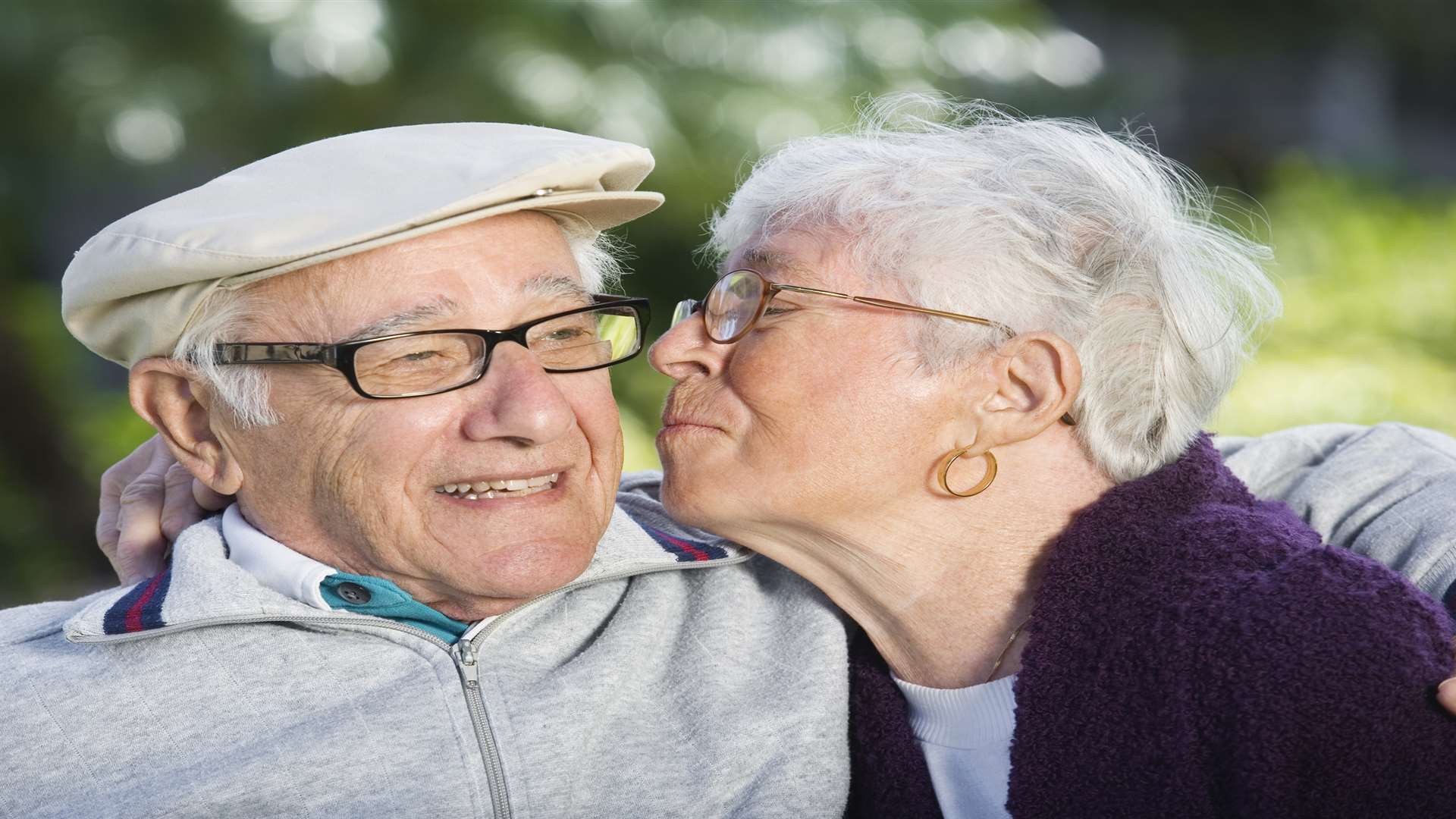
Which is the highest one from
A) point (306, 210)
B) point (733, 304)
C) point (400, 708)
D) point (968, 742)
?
point (306, 210)

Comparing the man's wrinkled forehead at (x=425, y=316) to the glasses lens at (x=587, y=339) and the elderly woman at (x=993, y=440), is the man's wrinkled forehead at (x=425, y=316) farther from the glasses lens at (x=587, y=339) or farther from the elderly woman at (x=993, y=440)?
the elderly woman at (x=993, y=440)

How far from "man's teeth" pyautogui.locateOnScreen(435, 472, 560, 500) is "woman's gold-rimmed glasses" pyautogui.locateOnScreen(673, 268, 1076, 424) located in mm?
453

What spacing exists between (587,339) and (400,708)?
800 mm

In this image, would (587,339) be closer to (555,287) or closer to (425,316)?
(555,287)

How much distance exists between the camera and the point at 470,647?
7.66ft

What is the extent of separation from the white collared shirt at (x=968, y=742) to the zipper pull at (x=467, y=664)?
86 cm

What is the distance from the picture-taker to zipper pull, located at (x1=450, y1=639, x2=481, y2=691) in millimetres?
2305

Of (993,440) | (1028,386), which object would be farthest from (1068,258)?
(993,440)

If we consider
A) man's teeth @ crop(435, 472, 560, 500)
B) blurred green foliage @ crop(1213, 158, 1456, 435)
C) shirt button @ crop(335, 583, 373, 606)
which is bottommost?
blurred green foliage @ crop(1213, 158, 1456, 435)

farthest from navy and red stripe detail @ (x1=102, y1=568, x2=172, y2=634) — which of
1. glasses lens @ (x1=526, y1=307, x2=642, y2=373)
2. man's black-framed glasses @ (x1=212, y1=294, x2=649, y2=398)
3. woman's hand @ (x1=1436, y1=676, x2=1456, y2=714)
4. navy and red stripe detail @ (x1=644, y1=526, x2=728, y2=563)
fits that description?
woman's hand @ (x1=1436, y1=676, x2=1456, y2=714)

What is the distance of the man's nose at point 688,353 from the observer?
2561 millimetres

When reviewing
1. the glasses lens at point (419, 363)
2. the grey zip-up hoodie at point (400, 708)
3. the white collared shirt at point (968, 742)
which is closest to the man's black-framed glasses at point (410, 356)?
the glasses lens at point (419, 363)

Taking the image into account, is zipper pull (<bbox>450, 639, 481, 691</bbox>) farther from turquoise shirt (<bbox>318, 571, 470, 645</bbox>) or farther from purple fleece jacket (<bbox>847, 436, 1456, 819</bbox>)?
purple fleece jacket (<bbox>847, 436, 1456, 819</bbox>)

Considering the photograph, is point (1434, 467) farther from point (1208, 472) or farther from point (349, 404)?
point (349, 404)
